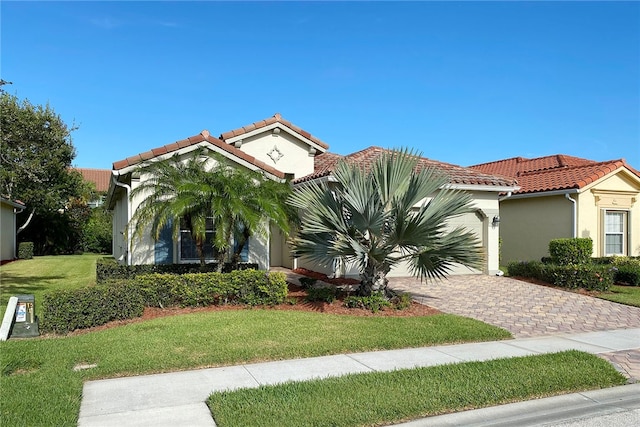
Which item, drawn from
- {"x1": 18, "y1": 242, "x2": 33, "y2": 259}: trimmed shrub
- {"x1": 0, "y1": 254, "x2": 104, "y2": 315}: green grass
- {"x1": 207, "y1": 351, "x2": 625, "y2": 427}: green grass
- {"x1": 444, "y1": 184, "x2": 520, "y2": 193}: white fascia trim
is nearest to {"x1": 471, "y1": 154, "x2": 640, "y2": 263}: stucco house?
{"x1": 444, "y1": 184, "x2": 520, "y2": 193}: white fascia trim

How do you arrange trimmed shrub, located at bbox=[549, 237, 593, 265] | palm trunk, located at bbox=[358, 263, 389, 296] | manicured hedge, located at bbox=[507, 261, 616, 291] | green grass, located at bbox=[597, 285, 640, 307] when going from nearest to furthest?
palm trunk, located at bbox=[358, 263, 389, 296]
green grass, located at bbox=[597, 285, 640, 307]
manicured hedge, located at bbox=[507, 261, 616, 291]
trimmed shrub, located at bbox=[549, 237, 593, 265]

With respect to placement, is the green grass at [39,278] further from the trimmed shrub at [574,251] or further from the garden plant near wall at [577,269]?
the trimmed shrub at [574,251]

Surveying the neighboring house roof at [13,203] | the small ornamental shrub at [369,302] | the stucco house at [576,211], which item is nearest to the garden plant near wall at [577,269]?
the stucco house at [576,211]

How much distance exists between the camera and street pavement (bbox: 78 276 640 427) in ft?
15.4

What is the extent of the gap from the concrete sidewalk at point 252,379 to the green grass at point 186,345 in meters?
0.24

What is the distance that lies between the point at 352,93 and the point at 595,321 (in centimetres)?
1104

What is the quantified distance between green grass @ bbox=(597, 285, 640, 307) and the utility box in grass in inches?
527

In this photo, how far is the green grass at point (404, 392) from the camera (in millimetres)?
4574

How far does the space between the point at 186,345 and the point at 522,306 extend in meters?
8.10

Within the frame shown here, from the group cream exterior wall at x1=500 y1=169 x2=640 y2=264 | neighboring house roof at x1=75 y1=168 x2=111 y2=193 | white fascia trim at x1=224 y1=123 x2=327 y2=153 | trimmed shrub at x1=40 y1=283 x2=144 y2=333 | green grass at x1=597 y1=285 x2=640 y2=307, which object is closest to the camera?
trimmed shrub at x1=40 y1=283 x2=144 y2=333

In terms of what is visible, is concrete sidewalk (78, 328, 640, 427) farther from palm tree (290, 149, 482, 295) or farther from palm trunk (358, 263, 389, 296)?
palm trunk (358, 263, 389, 296)

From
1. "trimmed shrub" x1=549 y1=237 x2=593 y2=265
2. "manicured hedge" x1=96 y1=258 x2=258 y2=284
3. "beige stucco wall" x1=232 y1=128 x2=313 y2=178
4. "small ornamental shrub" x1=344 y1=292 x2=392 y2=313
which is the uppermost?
"beige stucco wall" x1=232 y1=128 x2=313 y2=178

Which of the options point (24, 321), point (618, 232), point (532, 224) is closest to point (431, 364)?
point (24, 321)

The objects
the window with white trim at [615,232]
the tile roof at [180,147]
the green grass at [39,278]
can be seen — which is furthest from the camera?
the window with white trim at [615,232]
